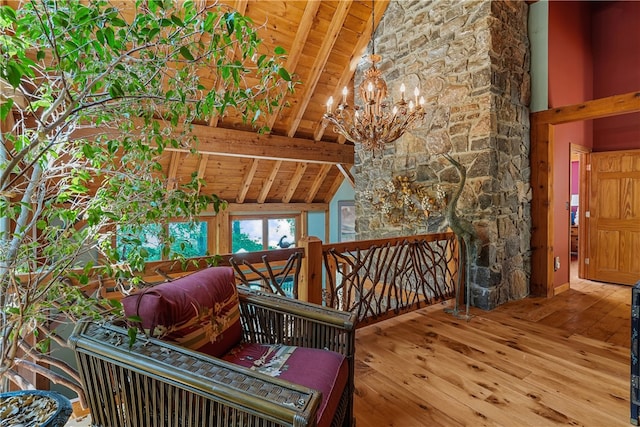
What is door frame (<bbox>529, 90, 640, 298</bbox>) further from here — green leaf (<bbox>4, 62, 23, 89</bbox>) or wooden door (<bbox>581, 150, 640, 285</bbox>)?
green leaf (<bbox>4, 62, 23, 89</bbox>)

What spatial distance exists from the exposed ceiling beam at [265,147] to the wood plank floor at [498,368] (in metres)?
3.46

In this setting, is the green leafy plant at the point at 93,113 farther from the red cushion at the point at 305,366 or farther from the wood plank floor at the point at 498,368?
the wood plank floor at the point at 498,368

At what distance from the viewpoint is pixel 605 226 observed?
181 inches

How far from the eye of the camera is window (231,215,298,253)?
750 cm

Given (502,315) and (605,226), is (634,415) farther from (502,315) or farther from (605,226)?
(605,226)

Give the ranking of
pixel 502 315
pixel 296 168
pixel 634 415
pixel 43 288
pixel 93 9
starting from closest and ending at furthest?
1. pixel 93 9
2. pixel 43 288
3. pixel 634 415
4. pixel 502 315
5. pixel 296 168

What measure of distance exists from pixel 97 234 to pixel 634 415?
107 inches

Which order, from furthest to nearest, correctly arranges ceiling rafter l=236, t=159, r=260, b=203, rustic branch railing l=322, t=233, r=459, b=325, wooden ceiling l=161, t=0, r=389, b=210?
ceiling rafter l=236, t=159, r=260, b=203
wooden ceiling l=161, t=0, r=389, b=210
rustic branch railing l=322, t=233, r=459, b=325

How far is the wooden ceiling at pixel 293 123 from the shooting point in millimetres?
4422

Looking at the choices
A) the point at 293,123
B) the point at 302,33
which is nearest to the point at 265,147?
the point at 293,123

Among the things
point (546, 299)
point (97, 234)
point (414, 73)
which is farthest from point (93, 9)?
point (546, 299)

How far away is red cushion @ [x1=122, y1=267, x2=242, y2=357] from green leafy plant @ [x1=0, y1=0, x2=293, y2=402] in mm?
116

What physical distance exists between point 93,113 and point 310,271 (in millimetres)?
1669

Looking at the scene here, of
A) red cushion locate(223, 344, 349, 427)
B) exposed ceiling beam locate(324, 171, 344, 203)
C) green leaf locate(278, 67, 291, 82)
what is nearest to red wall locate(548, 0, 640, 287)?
red cushion locate(223, 344, 349, 427)
